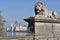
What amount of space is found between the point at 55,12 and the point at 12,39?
12.4 ft

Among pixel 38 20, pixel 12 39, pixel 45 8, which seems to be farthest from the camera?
pixel 45 8

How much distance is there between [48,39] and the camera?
13625 mm

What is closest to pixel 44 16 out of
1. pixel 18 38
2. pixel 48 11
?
pixel 48 11

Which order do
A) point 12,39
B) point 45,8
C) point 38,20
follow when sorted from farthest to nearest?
1. point 45,8
2. point 38,20
3. point 12,39

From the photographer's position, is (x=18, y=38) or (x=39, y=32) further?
(x=39, y=32)

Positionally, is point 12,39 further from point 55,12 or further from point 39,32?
point 55,12

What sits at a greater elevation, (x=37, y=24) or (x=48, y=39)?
(x=37, y=24)

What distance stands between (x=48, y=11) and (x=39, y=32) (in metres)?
1.50

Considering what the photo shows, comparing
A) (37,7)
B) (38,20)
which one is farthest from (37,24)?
(37,7)

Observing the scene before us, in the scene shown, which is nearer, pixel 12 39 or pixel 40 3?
pixel 12 39

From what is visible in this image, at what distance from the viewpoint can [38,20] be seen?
1350 centimetres

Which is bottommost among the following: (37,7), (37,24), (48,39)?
(48,39)

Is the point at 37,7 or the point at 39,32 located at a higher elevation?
the point at 37,7

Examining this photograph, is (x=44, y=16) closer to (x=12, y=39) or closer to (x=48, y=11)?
(x=48, y=11)
